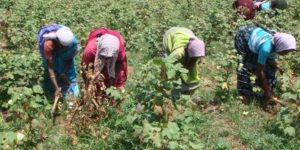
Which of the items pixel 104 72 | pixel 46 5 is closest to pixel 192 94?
pixel 104 72

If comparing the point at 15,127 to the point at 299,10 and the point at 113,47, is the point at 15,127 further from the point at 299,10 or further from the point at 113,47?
the point at 299,10

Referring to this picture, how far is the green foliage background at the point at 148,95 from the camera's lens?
4.08 metres

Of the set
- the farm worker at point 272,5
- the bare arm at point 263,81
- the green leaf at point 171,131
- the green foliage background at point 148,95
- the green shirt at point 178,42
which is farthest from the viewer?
the farm worker at point 272,5

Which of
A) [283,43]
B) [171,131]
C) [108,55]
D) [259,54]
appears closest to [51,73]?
[108,55]

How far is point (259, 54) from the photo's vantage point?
17.6 ft

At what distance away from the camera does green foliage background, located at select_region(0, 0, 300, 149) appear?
13.4ft

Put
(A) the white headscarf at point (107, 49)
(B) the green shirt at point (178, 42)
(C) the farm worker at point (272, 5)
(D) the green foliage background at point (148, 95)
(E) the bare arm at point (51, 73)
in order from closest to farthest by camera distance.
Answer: (D) the green foliage background at point (148, 95), (A) the white headscarf at point (107, 49), (B) the green shirt at point (178, 42), (E) the bare arm at point (51, 73), (C) the farm worker at point (272, 5)

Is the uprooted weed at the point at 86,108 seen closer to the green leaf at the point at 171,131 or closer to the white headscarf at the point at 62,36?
the white headscarf at the point at 62,36

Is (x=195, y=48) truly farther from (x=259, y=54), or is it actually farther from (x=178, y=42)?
(x=259, y=54)

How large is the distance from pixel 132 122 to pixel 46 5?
5901 mm

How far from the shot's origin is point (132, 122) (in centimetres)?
418

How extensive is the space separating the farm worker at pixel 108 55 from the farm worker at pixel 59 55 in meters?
0.27

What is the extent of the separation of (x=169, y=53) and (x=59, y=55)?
4.27ft

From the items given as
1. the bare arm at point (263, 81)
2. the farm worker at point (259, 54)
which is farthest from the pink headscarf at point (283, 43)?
the bare arm at point (263, 81)
